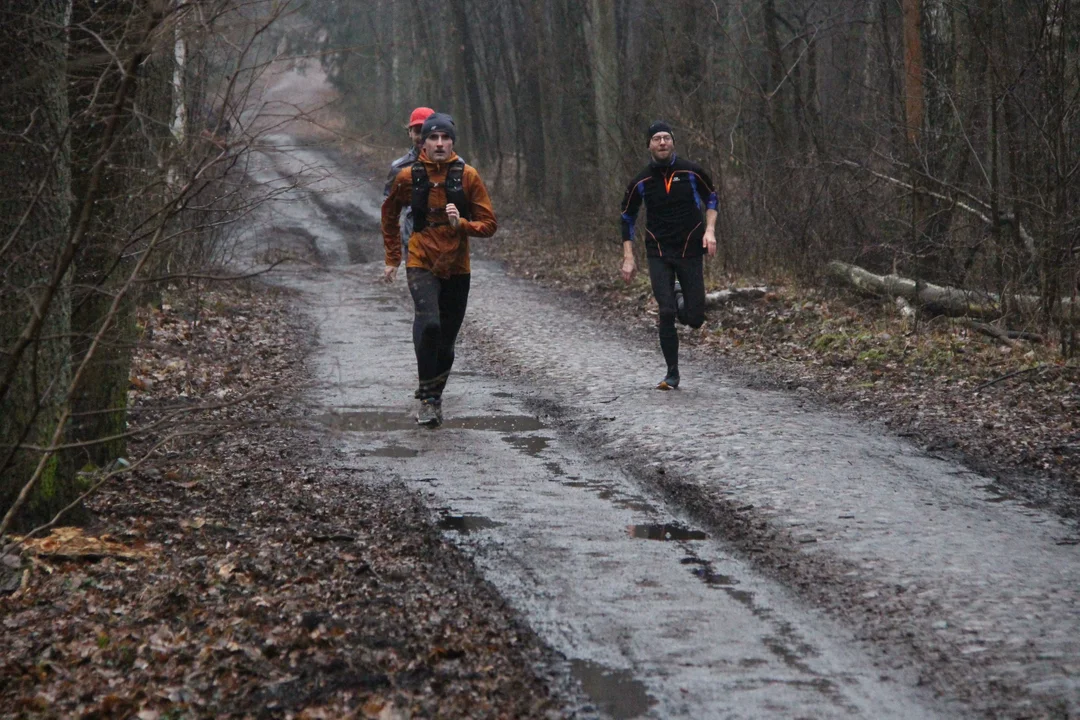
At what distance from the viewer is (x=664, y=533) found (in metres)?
5.93

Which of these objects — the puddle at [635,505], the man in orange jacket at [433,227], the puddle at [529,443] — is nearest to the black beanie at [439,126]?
the man in orange jacket at [433,227]

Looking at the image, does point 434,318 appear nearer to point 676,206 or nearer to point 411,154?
point 411,154

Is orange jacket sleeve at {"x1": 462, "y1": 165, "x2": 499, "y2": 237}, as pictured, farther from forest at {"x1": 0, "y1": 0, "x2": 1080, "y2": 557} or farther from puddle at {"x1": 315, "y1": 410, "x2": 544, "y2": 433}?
puddle at {"x1": 315, "y1": 410, "x2": 544, "y2": 433}

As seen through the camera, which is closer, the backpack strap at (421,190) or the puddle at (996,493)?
the puddle at (996,493)

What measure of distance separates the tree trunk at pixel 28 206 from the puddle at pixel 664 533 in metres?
2.89

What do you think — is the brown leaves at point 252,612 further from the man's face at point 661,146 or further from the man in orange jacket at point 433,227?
the man's face at point 661,146

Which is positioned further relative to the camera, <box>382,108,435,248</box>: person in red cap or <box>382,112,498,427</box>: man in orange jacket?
<box>382,108,435,248</box>: person in red cap

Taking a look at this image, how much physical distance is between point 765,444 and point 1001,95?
217 inches

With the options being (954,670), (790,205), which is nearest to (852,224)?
(790,205)

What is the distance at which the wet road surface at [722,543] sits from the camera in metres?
4.04

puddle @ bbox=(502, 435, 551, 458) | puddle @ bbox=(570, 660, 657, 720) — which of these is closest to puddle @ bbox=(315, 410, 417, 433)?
puddle @ bbox=(502, 435, 551, 458)

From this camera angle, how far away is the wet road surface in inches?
159

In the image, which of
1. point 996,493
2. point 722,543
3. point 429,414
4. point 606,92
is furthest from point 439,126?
point 606,92

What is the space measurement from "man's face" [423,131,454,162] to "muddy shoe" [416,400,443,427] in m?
1.86
